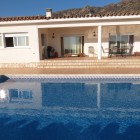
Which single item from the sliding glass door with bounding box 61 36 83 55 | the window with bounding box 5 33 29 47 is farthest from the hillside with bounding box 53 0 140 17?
the window with bounding box 5 33 29 47

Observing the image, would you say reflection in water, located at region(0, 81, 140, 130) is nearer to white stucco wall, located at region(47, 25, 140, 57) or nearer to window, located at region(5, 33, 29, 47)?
window, located at region(5, 33, 29, 47)

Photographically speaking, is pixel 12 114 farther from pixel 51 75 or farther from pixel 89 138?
pixel 51 75

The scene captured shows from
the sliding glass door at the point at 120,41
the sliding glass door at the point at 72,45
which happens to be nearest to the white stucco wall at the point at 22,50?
the sliding glass door at the point at 72,45

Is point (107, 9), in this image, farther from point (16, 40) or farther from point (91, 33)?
point (16, 40)

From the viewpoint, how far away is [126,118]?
285 inches

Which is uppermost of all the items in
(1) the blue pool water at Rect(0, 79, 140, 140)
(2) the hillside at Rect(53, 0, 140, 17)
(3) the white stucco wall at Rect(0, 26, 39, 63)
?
(2) the hillside at Rect(53, 0, 140, 17)

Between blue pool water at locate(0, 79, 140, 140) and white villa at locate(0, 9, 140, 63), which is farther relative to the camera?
white villa at locate(0, 9, 140, 63)

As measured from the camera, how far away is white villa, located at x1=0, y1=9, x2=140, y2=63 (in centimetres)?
1558

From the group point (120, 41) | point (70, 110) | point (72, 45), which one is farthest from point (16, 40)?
point (70, 110)

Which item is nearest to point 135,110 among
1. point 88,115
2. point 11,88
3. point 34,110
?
point 88,115

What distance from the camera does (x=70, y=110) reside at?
27.1 ft

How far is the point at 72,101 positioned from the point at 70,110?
1.11 metres

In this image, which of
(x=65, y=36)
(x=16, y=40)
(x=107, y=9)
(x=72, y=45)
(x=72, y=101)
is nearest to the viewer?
(x=72, y=101)

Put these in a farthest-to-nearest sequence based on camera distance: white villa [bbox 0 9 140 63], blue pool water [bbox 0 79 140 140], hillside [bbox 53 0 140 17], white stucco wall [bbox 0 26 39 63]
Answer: hillside [bbox 53 0 140 17]
white stucco wall [bbox 0 26 39 63]
white villa [bbox 0 9 140 63]
blue pool water [bbox 0 79 140 140]
